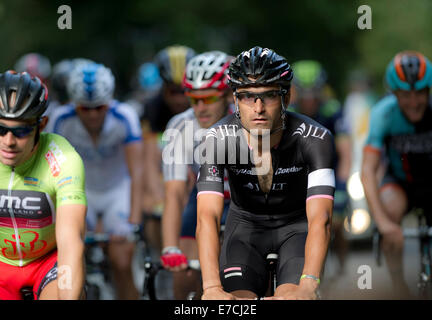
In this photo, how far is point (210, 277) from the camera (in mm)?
4723

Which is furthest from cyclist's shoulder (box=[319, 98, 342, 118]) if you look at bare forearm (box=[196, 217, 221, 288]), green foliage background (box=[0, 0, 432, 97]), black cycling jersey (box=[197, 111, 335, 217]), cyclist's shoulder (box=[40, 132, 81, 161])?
green foliage background (box=[0, 0, 432, 97])

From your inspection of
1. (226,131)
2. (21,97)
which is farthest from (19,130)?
(226,131)

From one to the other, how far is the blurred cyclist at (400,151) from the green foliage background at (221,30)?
18.2 metres

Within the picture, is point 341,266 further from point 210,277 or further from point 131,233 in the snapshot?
point 210,277

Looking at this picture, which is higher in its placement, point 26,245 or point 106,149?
point 106,149

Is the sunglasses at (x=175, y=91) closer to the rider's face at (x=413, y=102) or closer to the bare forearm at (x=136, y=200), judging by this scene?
the bare forearm at (x=136, y=200)

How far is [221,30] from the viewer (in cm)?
2825

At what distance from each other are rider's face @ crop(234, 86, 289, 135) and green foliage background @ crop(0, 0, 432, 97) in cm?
2098

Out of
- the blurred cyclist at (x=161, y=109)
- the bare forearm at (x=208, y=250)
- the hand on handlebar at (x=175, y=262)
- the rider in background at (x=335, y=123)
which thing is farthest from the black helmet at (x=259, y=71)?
the rider in background at (x=335, y=123)

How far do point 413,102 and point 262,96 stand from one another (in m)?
3.00

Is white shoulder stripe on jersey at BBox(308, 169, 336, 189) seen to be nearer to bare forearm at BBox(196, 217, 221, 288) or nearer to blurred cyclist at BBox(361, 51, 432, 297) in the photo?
bare forearm at BBox(196, 217, 221, 288)

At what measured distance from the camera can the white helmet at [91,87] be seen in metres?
8.36

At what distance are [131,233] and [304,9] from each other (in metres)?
20.3

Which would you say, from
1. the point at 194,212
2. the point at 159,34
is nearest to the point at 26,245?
the point at 194,212
